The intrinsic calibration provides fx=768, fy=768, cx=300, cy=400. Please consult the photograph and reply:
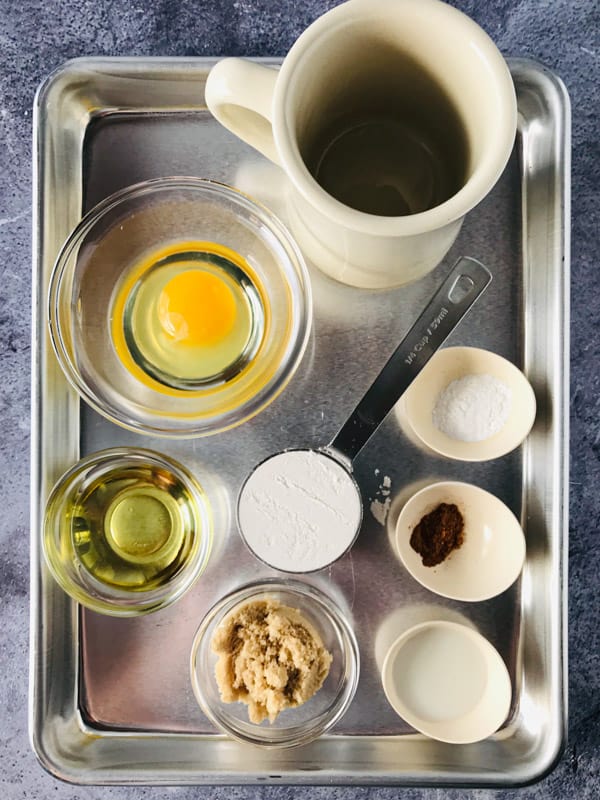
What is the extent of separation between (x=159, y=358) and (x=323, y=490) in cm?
21

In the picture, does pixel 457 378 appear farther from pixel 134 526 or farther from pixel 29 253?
pixel 29 253

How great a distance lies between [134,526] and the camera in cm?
80

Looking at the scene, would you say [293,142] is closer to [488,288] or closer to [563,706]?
[488,288]

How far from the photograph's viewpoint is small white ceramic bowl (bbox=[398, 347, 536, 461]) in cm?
78

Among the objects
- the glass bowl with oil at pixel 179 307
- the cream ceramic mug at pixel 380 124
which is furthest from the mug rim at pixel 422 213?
Answer: the glass bowl with oil at pixel 179 307

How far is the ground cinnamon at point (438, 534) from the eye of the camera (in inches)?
31.2

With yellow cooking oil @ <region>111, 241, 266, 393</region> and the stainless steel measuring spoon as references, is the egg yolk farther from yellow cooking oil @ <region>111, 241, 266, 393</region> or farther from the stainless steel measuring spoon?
the stainless steel measuring spoon

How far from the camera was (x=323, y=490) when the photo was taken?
0.77 m

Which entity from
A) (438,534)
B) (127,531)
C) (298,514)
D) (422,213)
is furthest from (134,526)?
(422,213)

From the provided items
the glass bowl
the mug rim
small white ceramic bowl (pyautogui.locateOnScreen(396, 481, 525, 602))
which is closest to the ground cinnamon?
small white ceramic bowl (pyautogui.locateOnScreen(396, 481, 525, 602))

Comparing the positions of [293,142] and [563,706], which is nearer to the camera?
[293,142]

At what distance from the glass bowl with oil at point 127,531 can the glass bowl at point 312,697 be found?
0.17ft

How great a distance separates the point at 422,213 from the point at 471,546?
386 mm

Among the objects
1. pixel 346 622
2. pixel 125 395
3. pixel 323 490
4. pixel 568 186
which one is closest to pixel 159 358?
pixel 125 395
